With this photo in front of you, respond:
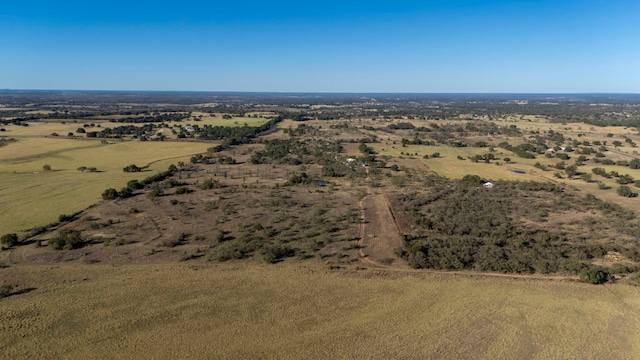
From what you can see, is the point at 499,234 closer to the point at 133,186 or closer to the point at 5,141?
the point at 133,186

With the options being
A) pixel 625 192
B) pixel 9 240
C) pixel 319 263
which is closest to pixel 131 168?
pixel 9 240

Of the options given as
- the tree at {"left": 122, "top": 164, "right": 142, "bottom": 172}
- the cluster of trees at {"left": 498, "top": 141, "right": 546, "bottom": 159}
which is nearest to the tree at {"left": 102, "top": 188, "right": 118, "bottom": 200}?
the tree at {"left": 122, "top": 164, "right": 142, "bottom": 172}

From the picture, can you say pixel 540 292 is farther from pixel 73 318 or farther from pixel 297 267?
pixel 73 318

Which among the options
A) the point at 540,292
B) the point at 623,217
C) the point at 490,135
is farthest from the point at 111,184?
the point at 490,135

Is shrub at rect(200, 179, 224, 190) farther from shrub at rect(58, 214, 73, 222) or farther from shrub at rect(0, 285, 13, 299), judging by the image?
shrub at rect(0, 285, 13, 299)

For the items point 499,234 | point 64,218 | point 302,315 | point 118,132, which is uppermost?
point 118,132

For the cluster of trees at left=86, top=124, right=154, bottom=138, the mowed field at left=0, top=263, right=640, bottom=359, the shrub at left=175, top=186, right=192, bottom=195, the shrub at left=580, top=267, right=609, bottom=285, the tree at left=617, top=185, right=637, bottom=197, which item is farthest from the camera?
the cluster of trees at left=86, top=124, right=154, bottom=138
